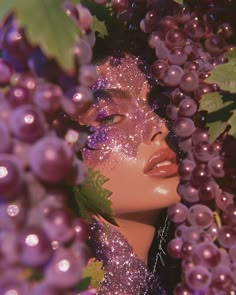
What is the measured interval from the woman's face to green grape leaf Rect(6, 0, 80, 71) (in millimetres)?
489

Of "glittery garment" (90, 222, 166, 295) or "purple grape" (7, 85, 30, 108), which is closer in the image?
"purple grape" (7, 85, 30, 108)

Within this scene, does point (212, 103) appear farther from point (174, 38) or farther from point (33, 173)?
point (33, 173)

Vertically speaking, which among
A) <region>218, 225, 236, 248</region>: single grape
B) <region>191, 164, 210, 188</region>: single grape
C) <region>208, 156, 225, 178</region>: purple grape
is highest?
<region>208, 156, 225, 178</region>: purple grape

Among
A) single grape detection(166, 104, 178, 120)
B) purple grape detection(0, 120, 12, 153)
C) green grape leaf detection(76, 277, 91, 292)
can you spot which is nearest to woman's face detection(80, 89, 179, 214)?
single grape detection(166, 104, 178, 120)

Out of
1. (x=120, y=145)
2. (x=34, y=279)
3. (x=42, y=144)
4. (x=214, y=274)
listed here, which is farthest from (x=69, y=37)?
(x=120, y=145)

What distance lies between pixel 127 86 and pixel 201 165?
245 millimetres

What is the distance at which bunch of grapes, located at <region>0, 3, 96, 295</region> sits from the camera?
42 cm

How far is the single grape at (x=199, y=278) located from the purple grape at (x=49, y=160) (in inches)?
12.8

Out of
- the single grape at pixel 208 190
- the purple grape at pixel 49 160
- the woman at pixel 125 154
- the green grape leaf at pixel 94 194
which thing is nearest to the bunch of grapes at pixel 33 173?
the purple grape at pixel 49 160

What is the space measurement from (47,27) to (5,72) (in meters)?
0.08

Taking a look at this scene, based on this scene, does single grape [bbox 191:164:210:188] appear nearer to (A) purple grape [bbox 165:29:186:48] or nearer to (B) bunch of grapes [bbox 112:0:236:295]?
(B) bunch of grapes [bbox 112:0:236:295]

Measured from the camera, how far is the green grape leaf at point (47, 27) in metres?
0.40

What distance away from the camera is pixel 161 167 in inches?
36.5

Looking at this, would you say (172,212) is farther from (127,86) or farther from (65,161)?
(65,161)
